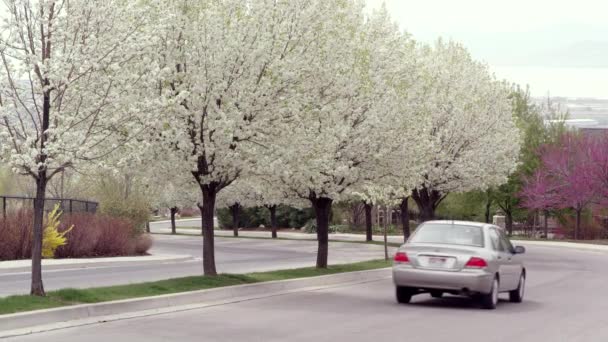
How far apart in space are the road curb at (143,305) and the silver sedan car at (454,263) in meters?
3.47

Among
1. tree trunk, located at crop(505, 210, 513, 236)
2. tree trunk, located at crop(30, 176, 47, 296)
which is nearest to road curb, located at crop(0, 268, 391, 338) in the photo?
tree trunk, located at crop(30, 176, 47, 296)

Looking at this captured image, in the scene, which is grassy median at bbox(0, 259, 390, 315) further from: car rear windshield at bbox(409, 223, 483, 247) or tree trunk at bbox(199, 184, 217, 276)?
car rear windshield at bbox(409, 223, 483, 247)

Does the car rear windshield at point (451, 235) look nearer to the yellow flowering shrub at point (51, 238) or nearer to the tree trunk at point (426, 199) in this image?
the yellow flowering shrub at point (51, 238)

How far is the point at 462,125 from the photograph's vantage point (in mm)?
42938

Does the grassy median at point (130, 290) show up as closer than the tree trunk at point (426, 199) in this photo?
Yes

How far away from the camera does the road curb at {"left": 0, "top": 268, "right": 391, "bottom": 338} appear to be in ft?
46.4

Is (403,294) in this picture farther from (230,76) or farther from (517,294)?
(230,76)

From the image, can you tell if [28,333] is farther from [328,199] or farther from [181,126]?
[328,199]

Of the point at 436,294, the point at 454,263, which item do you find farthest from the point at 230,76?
the point at 454,263

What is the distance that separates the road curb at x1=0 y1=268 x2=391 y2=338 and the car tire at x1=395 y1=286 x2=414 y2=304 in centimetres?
304

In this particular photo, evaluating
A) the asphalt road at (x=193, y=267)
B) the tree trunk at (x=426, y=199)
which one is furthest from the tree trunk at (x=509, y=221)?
the tree trunk at (x=426, y=199)

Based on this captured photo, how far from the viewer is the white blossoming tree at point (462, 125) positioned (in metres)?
42.3

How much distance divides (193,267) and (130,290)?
14.3 m

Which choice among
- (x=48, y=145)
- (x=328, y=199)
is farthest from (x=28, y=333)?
(x=328, y=199)
